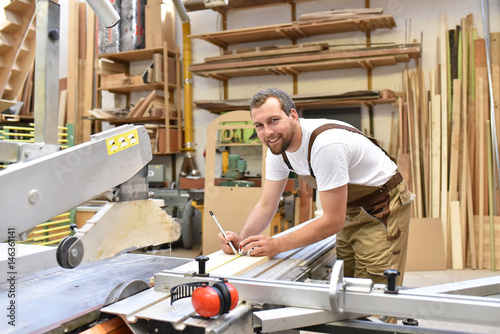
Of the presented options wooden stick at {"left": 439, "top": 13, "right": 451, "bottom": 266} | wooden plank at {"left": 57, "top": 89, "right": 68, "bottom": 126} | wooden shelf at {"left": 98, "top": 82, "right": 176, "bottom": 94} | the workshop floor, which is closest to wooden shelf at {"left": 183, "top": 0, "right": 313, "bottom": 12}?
wooden shelf at {"left": 98, "top": 82, "right": 176, "bottom": 94}

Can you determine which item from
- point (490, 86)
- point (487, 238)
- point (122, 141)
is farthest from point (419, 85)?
point (122, 141)

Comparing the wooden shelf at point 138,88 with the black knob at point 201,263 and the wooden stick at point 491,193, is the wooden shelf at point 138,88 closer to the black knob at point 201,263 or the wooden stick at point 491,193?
the wooden stick at point 491,193

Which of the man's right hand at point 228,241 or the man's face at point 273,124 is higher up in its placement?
the man's face at point 273,124

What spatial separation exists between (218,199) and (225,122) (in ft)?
3.13

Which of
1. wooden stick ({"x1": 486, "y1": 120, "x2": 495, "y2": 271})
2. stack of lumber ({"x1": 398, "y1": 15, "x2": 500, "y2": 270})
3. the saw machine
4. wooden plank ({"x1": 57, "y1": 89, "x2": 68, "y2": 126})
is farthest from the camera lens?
Answer: wooden plank ({"x1": 57, "y1": 89, "x2": 68, "y2": 126})

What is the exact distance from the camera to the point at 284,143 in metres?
1.74

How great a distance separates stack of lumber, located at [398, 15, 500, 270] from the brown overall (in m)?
2.85

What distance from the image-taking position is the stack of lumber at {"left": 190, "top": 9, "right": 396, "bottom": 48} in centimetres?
466

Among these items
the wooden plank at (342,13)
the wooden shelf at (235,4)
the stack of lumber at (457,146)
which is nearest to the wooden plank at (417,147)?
the stack of lumber at (457,146)

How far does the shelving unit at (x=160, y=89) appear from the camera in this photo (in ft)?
18.4

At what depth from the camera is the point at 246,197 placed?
441 centimetres

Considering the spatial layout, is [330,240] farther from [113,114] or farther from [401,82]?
[113,114]

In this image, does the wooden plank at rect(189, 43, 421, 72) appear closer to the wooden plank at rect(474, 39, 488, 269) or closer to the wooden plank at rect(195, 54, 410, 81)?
the wooden plank at rect(195, 54, 410, 81)

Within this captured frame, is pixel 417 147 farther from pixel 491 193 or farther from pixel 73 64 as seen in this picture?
pixel 73 64
